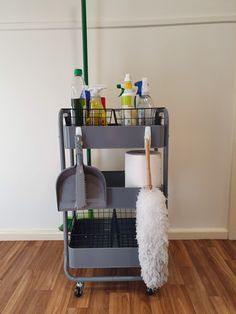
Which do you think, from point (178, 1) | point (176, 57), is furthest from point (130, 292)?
point (178, 1)

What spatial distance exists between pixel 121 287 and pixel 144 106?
2.95 feet

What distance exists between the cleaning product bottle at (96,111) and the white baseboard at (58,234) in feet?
3.06

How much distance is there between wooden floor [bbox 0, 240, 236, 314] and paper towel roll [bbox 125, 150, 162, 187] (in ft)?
1.76

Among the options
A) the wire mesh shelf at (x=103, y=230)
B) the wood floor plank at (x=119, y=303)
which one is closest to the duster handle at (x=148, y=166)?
the wire mesh shelf at (x=103, y=230)

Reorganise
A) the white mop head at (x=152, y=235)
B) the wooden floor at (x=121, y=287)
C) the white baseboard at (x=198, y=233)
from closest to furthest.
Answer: the white mop head at (x=152, y=235)
the wooden floor at (x=121, y=287)
the white baseboard at (x=198, y=233)

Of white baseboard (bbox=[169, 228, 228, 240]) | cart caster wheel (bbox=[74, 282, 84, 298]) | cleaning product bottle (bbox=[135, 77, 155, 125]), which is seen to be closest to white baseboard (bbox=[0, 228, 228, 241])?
white baseboard (bbox=[169, 228, 228, 240])

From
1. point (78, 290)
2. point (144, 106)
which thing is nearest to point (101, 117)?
point (144, 106)

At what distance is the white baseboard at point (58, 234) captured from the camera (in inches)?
64.2

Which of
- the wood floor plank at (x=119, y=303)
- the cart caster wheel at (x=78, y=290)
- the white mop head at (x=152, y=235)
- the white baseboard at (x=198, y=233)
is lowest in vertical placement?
the wood floor plank at (x=119, y=303)

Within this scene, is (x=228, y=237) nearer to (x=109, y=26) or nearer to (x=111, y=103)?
(x=111, y=103)

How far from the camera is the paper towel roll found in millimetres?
1067

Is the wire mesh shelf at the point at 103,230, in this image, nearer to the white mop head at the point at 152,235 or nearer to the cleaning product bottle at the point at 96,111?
the white mop head at the point at 152,235

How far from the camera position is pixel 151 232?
3.27ft

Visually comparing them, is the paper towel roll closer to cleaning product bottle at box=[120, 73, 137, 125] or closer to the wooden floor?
cleaning product bottle at box=[120, 73, 137, 125]
